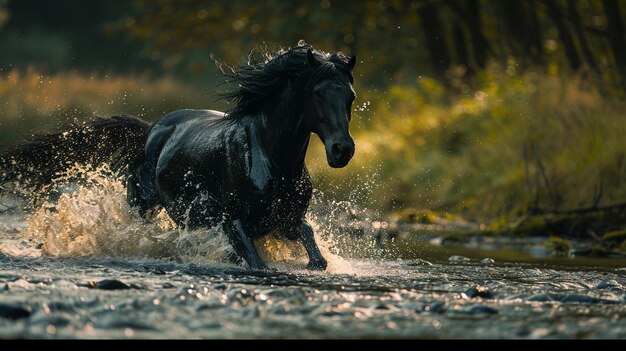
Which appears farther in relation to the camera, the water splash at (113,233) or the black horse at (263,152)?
the water splash at (113,233)

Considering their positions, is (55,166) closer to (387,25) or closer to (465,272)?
(465,272)

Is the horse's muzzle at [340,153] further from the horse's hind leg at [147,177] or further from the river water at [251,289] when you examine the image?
the horse's hind leg at [147,177]

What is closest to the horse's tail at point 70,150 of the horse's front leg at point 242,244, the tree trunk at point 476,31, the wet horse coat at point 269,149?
the wet horse coat at point 269,149

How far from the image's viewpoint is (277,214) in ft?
27.3

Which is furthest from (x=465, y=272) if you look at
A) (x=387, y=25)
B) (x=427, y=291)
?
(x=387, y=25)

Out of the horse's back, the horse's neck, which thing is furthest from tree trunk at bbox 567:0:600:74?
the horse's neck

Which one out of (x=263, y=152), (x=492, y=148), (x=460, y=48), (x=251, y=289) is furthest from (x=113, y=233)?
(x=460, y=48)

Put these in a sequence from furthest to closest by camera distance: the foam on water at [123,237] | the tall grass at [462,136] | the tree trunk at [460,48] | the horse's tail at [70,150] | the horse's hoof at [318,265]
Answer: the tree trunk at [460,48], the tall grass at [462,136], the horse's tail at [70,150], the foam on water at [123,237], the horse's hoof at [318,265]

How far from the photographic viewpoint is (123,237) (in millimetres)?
9148

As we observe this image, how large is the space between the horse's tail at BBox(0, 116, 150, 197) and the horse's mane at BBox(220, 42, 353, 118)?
6.57 feet

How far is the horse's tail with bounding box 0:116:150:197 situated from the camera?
1056cm

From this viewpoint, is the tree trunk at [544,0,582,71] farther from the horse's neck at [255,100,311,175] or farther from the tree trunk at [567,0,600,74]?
the horse's neck at [255,100,311,175]

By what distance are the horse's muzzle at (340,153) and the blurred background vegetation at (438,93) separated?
6.40ft

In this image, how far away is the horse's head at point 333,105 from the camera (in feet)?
25.1
